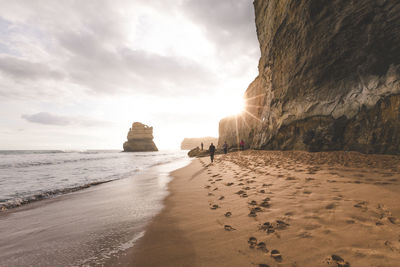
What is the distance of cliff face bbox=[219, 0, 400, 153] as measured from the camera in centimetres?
838

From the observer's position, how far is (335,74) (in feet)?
35.6

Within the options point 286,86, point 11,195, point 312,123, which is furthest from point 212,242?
point 286,86

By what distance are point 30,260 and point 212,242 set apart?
2664 millimetres

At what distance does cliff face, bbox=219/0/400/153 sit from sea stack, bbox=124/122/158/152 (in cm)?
8546

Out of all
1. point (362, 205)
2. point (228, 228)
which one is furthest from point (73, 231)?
point (362, 205)

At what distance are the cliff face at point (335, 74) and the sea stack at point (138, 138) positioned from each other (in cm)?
8546

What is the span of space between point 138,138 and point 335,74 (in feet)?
305

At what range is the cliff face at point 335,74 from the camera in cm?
838

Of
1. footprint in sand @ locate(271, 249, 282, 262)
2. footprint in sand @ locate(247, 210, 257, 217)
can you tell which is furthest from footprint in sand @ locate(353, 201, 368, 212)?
footprint in sand @ locate(271, 249, 282, 262)

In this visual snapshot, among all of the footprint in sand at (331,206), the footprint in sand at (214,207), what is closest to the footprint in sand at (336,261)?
the footprint in sand at (331,206)

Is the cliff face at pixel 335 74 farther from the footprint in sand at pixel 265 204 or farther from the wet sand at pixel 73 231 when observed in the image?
the wet sand at pixel 73 231

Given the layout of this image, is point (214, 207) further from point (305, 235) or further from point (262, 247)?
point (305, 235)

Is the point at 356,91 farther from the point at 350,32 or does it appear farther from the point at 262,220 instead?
the point at 262,220

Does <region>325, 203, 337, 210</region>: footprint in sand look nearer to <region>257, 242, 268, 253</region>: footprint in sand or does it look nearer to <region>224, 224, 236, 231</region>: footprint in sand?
<region>257, 242, 268, 253</region>: footprint in sand
